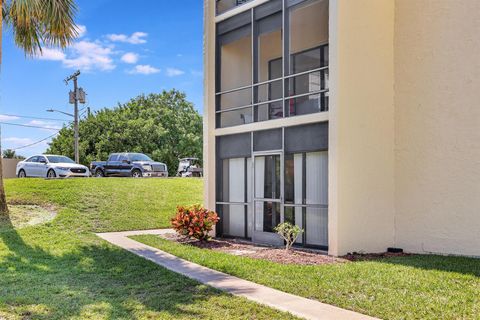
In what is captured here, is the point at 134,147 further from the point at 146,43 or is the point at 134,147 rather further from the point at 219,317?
the point at 219,317

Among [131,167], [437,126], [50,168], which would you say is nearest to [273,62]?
[437,126]

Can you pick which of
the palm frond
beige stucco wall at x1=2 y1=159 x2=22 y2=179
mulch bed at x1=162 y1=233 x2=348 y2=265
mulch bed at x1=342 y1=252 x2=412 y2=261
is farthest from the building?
beige stucco wall at x1=2 y1=159 x2=22 y2=179

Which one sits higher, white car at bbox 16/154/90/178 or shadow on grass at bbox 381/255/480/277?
white car at bbox 16/154/90/178

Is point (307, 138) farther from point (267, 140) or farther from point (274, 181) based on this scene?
point (274, 181)

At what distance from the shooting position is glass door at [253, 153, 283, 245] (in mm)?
11281

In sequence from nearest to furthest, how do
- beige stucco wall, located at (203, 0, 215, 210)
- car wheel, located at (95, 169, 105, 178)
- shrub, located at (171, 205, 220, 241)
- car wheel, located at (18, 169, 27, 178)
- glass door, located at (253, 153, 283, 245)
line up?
glass door, located at (253, 153, 283, 245)
shrub, located at (171, 205, 220, 241)
beige stucco wall, located at (203, 0, 215, 210)
car wheel, located at (18, 169, 27, 178)
car wheel, located at (95, 169, 105, 178)

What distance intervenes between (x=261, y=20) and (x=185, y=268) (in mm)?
7105

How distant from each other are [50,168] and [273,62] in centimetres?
1479

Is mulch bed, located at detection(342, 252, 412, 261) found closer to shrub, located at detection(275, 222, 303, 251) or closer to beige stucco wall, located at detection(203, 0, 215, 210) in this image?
shrub, located at detection(275, 222, 303, 251)

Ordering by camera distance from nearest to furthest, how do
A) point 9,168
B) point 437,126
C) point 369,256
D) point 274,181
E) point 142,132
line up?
point 369,256 < point 437,126 < point 274,181 < point 9,168 < point 142,132

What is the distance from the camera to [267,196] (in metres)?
11.6

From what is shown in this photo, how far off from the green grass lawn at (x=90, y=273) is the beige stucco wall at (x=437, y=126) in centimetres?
562

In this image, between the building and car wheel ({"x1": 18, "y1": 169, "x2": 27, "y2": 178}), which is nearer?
the building

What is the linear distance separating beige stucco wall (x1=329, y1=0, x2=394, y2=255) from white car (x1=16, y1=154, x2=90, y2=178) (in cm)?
1685
